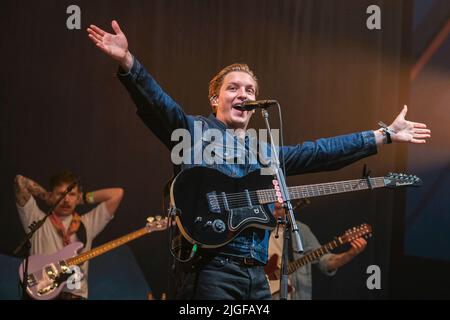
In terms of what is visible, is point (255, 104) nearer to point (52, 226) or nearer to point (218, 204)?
point (218, 204)

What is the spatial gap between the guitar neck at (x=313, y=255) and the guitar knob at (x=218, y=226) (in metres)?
A: 2.81

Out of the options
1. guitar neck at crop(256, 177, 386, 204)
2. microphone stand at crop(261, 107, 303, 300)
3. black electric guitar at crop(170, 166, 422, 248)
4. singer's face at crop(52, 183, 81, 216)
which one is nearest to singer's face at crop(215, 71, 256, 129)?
microphone stand at crop(261, 107, 303, 300)

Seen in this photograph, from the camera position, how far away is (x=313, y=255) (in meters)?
5.72

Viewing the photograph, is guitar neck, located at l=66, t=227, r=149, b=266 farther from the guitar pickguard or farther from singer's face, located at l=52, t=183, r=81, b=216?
the guitar pickguard

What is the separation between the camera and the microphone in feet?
10.3

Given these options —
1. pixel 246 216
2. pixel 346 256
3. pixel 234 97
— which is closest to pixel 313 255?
pixel 346 256

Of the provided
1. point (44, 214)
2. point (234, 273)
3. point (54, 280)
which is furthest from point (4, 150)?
point (234, 273)

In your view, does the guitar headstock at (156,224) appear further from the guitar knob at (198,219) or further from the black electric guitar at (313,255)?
the guitar knob at (198,219)

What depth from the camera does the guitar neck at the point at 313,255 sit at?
5.69 m

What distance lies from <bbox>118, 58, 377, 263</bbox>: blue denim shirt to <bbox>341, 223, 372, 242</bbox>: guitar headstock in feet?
7.42

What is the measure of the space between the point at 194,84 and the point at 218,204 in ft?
9.48

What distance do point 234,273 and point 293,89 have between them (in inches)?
125
